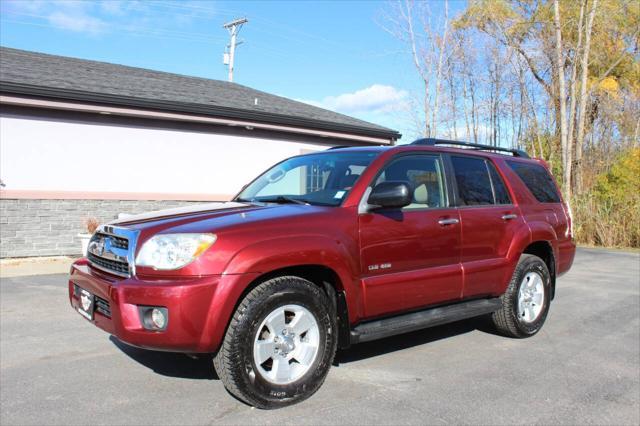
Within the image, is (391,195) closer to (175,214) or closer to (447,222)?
(447,222)

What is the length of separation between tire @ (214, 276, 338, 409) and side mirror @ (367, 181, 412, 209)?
82 cm

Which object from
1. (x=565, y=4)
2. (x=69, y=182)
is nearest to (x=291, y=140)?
(x=69, y=182)

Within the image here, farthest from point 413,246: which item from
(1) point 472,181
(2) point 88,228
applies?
(2) point 88,228

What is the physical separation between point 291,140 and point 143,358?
9722mm

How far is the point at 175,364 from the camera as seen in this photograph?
4.34 metres

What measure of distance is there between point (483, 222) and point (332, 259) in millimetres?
1900

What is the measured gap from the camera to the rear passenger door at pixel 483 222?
188 inches

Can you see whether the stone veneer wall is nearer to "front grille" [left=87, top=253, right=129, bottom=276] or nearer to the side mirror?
→ "front grille" [left=87, top=253, right=129, bottom=276]

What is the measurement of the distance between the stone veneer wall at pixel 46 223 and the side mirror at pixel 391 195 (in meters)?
8.30

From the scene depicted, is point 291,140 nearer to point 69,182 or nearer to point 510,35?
point 69,182

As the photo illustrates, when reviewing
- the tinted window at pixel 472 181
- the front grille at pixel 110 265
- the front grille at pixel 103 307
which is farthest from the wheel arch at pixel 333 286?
the tinted window at pixel 472 181

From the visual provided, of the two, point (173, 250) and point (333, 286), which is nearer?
point (173, 250)

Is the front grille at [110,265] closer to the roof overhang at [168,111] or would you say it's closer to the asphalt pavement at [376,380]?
the asphalt pavement at [376,380]

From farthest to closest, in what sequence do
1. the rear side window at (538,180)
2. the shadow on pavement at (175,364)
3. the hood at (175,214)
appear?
the rear side window at (538,180) < the shadow on pavement at (175,364) < the hood at (175,214)
